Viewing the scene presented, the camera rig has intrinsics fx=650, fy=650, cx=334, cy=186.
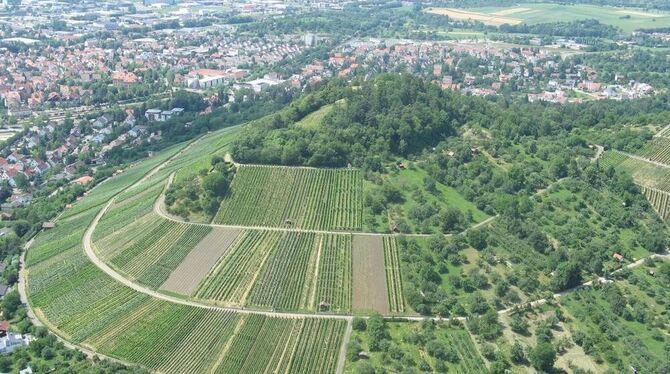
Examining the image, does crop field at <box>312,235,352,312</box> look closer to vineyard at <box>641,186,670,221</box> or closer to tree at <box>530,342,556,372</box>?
tree at <box>530,342,556,372</box>

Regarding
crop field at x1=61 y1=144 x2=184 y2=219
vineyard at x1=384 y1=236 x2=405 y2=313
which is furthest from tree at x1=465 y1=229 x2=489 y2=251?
crop field at x1=61 y1=144 x2=184 y2=219

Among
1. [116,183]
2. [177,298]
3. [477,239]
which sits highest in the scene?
[477,239]

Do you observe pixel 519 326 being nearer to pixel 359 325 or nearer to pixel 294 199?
pixel 359 325

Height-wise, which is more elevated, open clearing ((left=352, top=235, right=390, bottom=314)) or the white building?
open clearing ((left=352, top=235, right=390, bottom=314))

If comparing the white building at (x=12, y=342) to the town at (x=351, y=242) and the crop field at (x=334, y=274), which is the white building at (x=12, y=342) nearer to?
the town at (x=351, y=242)

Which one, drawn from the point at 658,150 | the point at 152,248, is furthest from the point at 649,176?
the point at 152,248

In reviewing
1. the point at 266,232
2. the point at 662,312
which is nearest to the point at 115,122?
the point at 266,232
